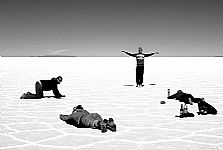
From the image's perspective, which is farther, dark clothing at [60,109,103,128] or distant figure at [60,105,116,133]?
dark clothing at [60,109,103,128]

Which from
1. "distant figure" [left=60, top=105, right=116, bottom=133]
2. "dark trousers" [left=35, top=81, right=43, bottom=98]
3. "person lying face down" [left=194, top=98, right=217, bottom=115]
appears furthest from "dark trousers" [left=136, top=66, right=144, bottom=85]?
"distant figure" [left=60, top=105, right=116, bottom=133]

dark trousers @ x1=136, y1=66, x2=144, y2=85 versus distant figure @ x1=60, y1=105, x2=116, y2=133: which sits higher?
dark trousers @ x1=136, y1=66, x2=144, y2=85

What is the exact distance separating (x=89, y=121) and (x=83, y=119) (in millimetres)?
147

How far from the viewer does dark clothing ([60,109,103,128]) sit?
4.93 m

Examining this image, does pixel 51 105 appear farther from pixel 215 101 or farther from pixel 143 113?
pixel 215 101

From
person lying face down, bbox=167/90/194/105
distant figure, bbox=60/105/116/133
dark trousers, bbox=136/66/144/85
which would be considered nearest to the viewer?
distant figure, bbox=60/105/116/133

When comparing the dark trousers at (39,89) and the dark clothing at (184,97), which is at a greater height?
the dark trousers at (39,89)

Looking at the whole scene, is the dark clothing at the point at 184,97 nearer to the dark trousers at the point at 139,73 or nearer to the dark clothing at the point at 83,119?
the dark trousers at the point at 139,73

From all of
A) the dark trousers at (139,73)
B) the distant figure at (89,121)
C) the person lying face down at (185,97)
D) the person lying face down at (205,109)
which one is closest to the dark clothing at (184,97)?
the person lying face down at (185,97)

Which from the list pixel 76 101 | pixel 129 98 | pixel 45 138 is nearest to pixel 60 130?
pixel 45 138

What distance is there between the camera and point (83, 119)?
201 inches

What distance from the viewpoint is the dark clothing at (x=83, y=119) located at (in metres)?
4.93

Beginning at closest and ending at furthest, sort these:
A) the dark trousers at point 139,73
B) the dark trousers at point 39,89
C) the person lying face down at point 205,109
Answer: the person lying face down at point 205,109 < the dark trousers at point 39,89 < the dark trousers at point 139,73

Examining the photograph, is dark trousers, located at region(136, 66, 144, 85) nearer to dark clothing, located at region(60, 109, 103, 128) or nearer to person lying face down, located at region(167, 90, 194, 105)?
person lying face down, located at region(167, 90, 194, 105)
